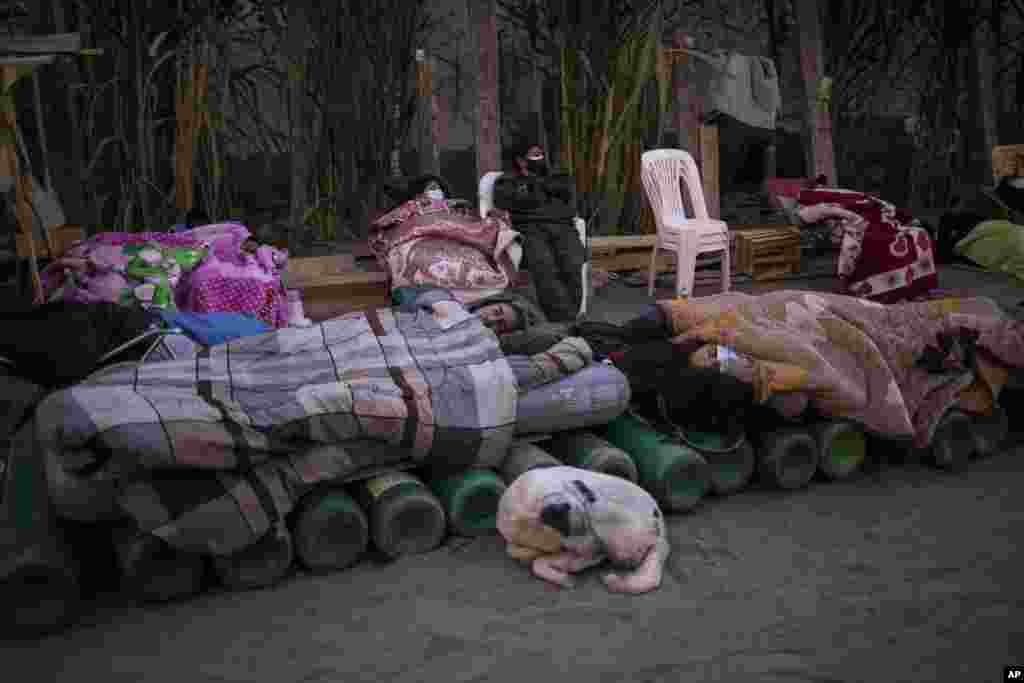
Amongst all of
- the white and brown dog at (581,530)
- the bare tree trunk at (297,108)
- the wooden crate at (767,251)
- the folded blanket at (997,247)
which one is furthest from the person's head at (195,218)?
the folded blanket at (997,247)

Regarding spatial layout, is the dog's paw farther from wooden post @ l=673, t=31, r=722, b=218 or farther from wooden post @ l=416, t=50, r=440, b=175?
wooden post @ l=673, t=31, r=722, b=218

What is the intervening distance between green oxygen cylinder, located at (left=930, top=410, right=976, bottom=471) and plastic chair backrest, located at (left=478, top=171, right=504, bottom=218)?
8.83 feet

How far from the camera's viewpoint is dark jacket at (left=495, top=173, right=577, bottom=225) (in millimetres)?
5109

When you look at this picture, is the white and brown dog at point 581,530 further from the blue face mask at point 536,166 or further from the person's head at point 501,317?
the blue face mask at point 536,166

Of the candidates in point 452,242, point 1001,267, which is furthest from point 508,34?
point 1001,267

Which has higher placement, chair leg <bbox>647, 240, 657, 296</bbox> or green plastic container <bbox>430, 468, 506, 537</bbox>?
chair leg <bbox>647, 240, 657, 296</bbox>

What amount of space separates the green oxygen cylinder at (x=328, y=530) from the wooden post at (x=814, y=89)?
5.33 m

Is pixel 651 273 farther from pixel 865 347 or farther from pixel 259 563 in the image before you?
pixel 259 563

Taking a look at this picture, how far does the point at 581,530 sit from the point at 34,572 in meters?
1.32

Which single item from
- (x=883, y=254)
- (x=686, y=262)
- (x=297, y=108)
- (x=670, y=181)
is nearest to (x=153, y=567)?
(x=686, y=262)

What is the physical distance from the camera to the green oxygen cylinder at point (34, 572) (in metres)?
2.24

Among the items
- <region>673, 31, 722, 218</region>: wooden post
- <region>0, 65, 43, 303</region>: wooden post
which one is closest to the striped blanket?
<region>0, 65, 43, 303</region>: wooden post

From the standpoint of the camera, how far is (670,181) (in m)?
5.95

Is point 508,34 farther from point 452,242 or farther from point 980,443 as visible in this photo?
point 980,443
